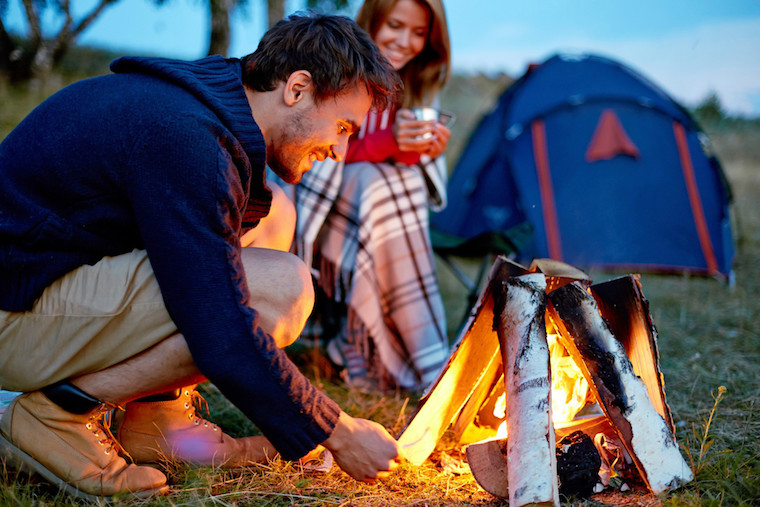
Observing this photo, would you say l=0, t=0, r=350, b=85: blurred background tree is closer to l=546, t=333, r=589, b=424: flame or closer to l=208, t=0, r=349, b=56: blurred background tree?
l=208, t=0, r=349, b=56: blurred background tree

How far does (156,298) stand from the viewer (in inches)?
59.2

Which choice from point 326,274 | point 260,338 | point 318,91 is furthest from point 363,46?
point 326,274

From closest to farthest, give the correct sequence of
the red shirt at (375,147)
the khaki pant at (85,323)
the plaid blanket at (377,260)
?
the khaki pant at (85,323) < the plaid blanket at (377,260) < the red shirt at (375,147)

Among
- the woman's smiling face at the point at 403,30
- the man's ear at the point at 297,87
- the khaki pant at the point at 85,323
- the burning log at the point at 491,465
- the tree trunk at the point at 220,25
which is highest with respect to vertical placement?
the tree trunk at the point at 220,25

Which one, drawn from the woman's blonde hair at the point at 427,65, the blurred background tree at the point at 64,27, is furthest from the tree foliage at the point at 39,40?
the woman's blonde hair at the point at 427,65

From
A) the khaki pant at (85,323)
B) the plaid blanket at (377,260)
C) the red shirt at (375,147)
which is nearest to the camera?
the khaki pant at (85,323)

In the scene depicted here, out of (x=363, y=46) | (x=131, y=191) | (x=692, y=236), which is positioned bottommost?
(x=692, y=236)

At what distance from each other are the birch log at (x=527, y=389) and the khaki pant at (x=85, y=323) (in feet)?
2.95

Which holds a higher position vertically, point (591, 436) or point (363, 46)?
point (363, 46)

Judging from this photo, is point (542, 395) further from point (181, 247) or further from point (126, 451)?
point (126, 451)

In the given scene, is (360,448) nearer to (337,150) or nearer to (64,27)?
(337,150)

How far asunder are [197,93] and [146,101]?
12 centimetres

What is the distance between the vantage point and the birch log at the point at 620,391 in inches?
64.2

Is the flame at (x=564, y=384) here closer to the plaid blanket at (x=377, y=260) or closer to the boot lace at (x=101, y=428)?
the plaid blanket at (x=377, y=260)
